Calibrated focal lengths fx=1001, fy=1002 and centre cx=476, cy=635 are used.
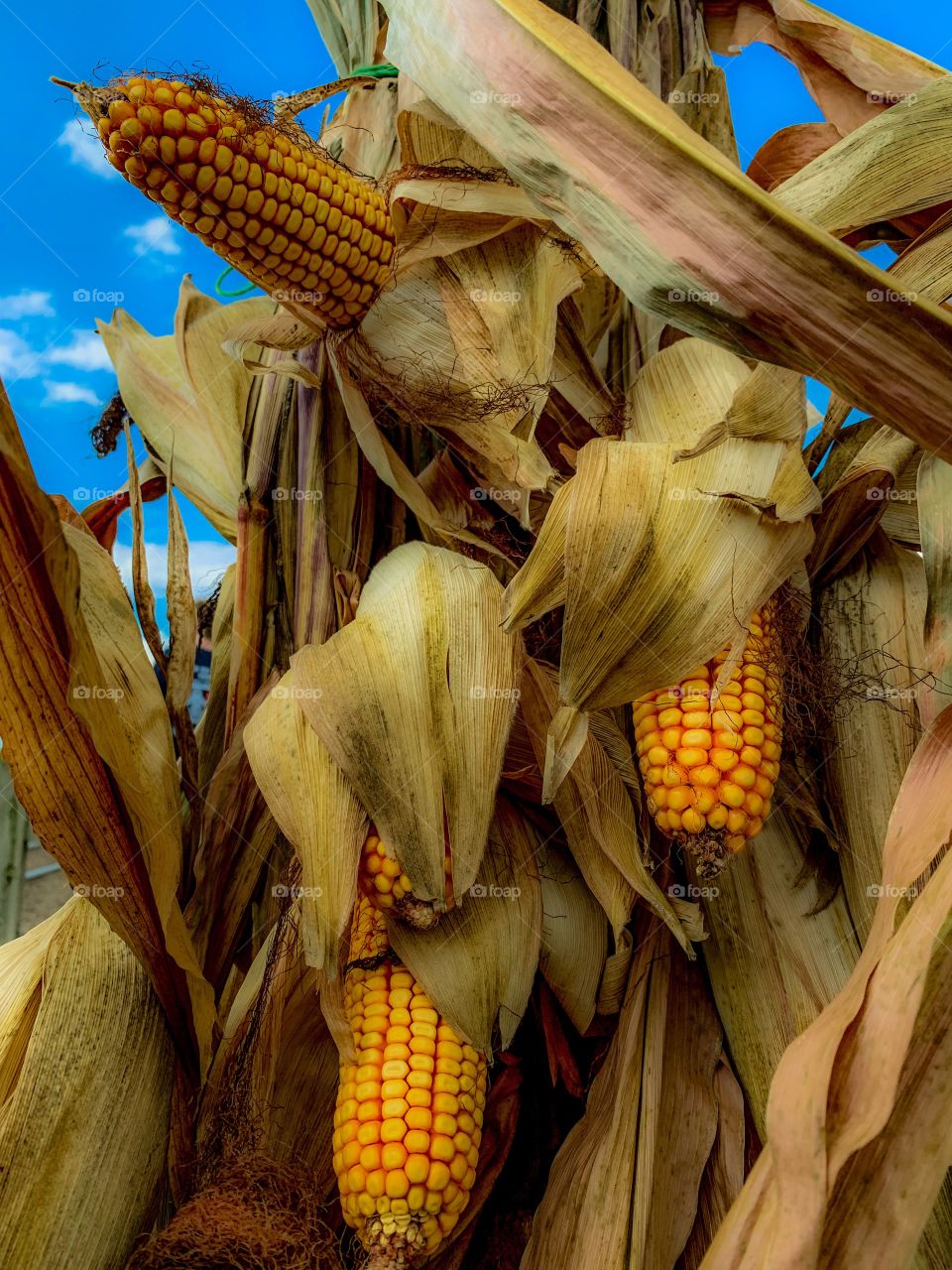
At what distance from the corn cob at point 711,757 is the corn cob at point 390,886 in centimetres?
14

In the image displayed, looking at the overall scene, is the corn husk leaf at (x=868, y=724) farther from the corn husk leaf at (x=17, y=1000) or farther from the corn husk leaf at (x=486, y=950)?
the corn husk leaf at (x=17, y=1000)

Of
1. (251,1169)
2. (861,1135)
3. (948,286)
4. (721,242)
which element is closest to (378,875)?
(251,1169)

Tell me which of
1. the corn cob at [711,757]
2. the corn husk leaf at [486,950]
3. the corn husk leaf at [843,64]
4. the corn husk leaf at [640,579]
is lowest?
the corn husk leaf at [486,950]

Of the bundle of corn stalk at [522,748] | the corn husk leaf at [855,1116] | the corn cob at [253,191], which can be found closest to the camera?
the corn husk leaf at [855,1116]

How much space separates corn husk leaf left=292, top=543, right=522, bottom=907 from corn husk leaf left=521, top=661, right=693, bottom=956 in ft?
0.21

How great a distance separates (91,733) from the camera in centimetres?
60

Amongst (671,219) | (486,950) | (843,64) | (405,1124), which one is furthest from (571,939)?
(843,64)

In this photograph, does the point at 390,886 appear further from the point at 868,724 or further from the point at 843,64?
the point at 843,64

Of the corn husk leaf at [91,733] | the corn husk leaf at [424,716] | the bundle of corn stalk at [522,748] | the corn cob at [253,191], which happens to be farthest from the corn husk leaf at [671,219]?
the corn husk leaf at [91,733]

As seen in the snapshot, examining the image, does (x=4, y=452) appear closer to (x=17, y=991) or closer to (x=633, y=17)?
(x=17, y=991)

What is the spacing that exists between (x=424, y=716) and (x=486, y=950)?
0.15m

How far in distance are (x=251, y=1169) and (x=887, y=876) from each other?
15.9 inches

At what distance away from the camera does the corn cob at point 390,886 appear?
0.60 m

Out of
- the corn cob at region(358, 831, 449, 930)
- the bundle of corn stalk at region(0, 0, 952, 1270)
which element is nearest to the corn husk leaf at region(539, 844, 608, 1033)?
the bundle of corn stalk at region(0, 0, 952, 1270)
